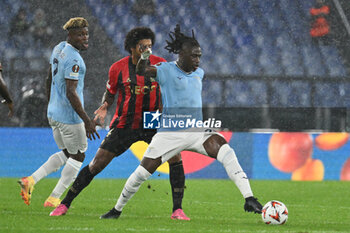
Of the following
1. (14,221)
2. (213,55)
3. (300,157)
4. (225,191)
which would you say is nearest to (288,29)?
(213,55)

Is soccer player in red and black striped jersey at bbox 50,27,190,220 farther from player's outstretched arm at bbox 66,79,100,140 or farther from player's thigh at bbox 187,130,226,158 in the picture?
player's thigh at bbox 187,130,226,158

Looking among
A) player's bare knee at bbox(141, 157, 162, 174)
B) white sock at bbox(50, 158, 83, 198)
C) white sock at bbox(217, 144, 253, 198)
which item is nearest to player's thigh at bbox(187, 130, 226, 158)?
white sock at bbox(217, 144, 253, 198)

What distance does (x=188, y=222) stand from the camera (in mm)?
5438

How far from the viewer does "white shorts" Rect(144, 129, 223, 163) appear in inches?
213

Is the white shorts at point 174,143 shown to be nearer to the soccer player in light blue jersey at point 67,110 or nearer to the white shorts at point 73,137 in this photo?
the soccer player in light blue jersey at point 67,110

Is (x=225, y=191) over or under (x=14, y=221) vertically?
over

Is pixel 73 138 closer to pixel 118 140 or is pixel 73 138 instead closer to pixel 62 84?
pixel 62 84

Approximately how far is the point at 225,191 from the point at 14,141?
11.6 ft

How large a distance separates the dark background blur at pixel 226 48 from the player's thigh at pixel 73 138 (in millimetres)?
4440

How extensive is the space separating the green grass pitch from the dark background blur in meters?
1.45

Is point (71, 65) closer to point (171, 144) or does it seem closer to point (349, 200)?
point (171, 144)

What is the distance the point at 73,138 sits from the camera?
251 inches

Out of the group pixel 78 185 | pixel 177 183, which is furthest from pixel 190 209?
pixel 78 185

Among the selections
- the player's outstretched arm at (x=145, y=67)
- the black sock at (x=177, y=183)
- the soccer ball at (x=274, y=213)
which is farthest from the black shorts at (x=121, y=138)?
the soccer ball at (x=274, y=213)
